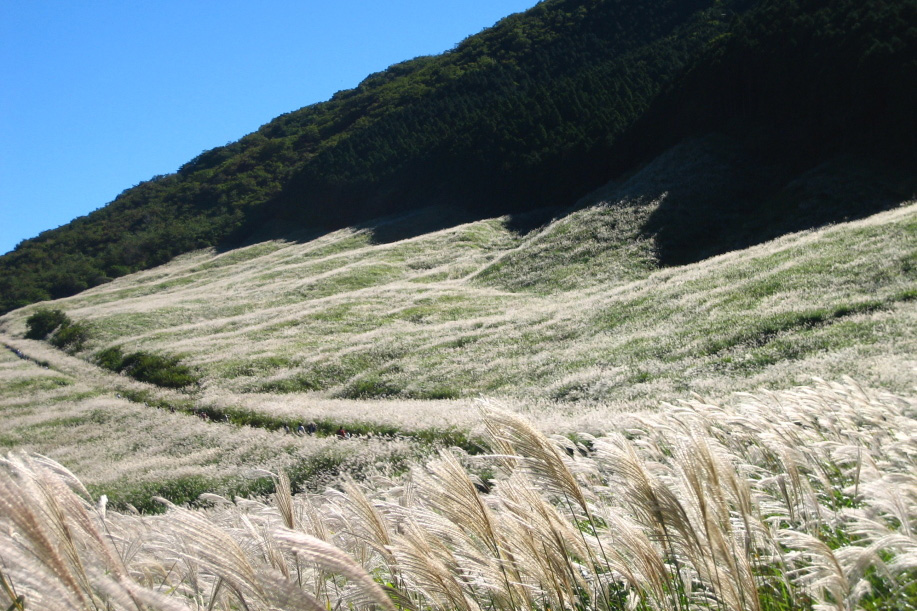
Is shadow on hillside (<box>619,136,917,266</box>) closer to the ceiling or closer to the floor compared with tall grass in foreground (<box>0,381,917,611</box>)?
closer to the floor

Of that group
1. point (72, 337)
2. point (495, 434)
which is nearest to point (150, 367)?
point (72, 337)

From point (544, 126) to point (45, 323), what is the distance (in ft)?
185

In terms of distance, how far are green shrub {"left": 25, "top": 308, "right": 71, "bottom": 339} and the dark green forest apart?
38961mm

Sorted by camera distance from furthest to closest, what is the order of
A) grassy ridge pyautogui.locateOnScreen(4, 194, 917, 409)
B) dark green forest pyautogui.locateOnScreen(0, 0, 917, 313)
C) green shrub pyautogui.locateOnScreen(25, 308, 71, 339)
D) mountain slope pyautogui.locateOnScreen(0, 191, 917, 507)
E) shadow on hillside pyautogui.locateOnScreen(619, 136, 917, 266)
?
1. green shrub pyautogui.locateOnScreen(25, 308, 71, 339)
2. dark green forest pyautogui.locateOnScreen(0, 0, 917, 313)
3. shadow on hillside pyautogui.locateOnScreen(619, 136, 917, 266)
4. grassy ridge pyautogui.locateOnScreen(4, 194, 917, 409)
5. mountain slope pyautogui.locateOnScreen(0, 191, 917, 507)

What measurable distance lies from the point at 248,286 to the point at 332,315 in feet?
79.9

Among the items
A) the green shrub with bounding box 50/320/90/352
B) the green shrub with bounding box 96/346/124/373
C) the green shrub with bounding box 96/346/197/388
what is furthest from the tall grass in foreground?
the green shrub with bounding box 50/320/90/352

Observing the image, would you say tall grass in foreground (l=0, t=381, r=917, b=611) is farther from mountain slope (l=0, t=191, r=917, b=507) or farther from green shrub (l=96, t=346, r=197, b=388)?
green shrub (l=96, t=346, r=197, b=388)

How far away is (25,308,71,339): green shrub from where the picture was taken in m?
53.8

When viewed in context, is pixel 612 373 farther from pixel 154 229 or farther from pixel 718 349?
pixel 154 229

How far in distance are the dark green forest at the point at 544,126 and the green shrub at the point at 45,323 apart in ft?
128

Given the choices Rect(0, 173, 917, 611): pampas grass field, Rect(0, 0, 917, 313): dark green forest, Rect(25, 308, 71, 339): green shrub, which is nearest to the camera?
Rect(0, 173, 917, 611): pampas grass field

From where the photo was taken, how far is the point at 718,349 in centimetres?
1838

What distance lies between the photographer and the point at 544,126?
71.1 m

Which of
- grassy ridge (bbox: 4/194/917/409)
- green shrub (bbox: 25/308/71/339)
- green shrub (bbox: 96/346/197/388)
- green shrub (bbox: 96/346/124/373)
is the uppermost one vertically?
green shrub (bbox: 25/308/71/339)
